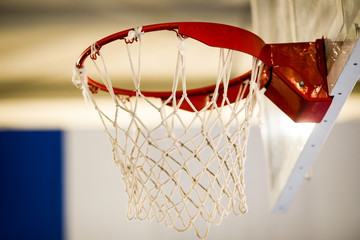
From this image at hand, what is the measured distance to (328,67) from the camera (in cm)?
115

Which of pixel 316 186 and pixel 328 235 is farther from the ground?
pixel 316 186

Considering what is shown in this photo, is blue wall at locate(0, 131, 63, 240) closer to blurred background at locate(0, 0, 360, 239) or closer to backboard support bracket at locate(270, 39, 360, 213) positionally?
blurred background at locate(0, 0, 360, 239)

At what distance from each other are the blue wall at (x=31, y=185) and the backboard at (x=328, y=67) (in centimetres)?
147

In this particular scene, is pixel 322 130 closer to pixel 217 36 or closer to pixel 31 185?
pixel 217 36

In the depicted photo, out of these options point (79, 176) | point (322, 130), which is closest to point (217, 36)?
point (322, 130)

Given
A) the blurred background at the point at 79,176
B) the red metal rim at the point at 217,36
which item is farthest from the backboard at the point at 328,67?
the blurred background at the point at 79,176

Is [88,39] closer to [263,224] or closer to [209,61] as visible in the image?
[209,61]

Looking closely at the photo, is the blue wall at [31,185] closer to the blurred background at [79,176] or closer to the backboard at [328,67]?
the blurred background at [79,176]

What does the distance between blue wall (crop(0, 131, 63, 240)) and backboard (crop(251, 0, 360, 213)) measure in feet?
4.84

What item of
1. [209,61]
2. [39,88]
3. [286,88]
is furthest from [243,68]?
[39,88]

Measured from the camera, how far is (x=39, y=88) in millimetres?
2350

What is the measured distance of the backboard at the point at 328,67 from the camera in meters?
1.04

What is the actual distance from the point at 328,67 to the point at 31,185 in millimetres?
2087

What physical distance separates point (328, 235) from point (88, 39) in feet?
5.80
